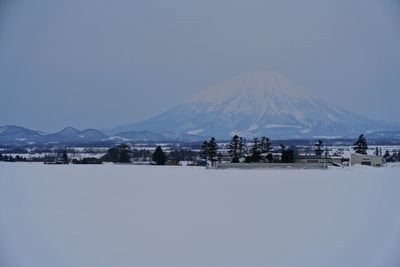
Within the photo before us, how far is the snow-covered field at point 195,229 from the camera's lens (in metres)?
3.39

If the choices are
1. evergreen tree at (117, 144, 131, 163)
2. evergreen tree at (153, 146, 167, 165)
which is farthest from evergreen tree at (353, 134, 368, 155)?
evergreen tree at (117, 144, 131, 163)

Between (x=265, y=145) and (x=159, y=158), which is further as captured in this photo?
(x=265, y=145)

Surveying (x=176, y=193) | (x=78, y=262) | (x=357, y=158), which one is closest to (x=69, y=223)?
(x=78, y=262)

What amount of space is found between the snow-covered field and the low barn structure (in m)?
11.1

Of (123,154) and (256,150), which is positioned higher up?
(256,150)

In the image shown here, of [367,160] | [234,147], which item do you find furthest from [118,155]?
[367,160]

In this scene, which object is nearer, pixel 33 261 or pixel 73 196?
pixel 33 261

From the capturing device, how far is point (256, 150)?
61.7ft

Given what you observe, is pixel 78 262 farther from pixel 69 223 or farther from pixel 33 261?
pixel 69 223

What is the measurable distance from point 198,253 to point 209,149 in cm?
1609

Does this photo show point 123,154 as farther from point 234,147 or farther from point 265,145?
point 265,145

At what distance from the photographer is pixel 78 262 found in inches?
128

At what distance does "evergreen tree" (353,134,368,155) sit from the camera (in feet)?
69.3

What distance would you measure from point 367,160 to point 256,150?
4.17 m
